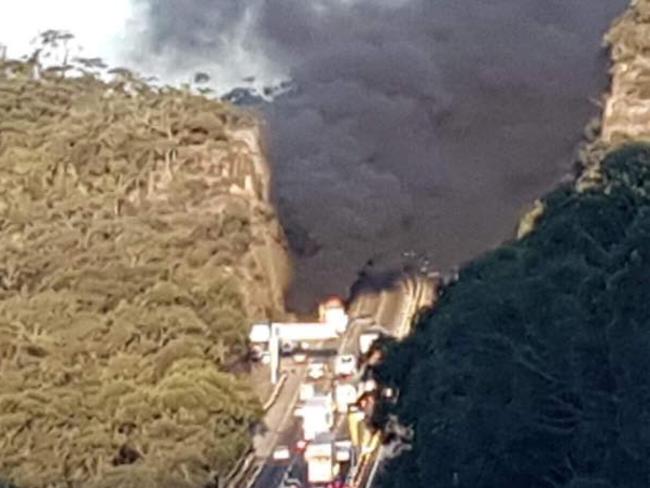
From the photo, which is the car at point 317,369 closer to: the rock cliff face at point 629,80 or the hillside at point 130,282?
the hillside at point 130,282

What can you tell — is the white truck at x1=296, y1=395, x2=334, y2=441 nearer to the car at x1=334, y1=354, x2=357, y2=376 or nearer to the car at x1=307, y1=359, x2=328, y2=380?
the car at x1=334, y1=354, x2=357, y2=376

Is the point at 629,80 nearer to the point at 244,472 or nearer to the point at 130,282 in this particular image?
the point at 244,472

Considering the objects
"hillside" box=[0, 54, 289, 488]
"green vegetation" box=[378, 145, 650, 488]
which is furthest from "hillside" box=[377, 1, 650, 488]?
"hillside" box=[0, 54, 289, 488]

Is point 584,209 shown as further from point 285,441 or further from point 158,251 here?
point 158,251

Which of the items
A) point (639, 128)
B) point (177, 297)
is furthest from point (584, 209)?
point (177, 297)

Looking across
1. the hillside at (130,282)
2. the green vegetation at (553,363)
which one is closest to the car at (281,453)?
the hillside at (130,282)

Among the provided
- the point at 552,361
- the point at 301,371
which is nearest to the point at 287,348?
the point at 301,371
